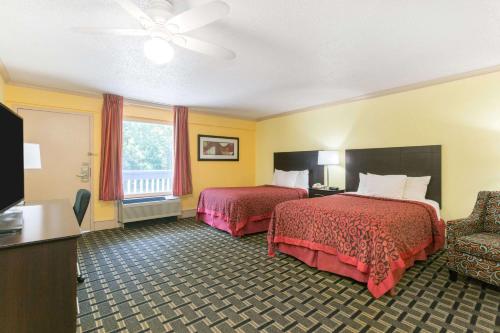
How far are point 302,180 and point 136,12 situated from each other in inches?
171

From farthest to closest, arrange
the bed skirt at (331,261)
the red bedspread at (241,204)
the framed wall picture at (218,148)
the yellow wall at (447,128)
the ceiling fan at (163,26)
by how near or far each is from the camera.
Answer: the framed wall picture at (218,148) → the red bedspread at (241,204) → the yellow wall at (447,128) → the bed skirt at (331,261) → the ceiling fan at (163,26)

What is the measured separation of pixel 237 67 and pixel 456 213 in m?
3.67

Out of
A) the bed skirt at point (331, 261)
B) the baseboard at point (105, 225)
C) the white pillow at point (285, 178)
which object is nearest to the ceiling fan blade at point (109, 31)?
the bed skirt at point (331, 261)

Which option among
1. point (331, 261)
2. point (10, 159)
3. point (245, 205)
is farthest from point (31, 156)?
point (331, 261)

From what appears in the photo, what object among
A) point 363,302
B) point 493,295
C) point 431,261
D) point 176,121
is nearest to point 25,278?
point 363,302

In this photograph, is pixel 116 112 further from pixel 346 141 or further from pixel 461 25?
pixel 461 25

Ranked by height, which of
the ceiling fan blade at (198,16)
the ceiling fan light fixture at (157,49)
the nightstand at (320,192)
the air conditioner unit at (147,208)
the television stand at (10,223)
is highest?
the ceiling fan blade at (198,16)

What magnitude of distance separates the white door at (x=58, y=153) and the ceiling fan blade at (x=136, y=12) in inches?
129

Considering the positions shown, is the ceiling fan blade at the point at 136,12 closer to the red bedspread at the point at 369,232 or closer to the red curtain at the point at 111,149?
the red bedspread at the point at 369,232

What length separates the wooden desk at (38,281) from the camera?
125 centimetres

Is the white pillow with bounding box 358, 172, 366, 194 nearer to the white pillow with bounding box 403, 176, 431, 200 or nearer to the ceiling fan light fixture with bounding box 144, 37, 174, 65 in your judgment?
the white pillow with bounding box 403, 176, 431, 200

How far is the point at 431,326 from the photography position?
187 cm

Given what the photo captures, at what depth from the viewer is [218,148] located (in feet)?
20.2

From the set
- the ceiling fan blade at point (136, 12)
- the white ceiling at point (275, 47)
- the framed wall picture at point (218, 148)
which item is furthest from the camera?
the framed wall picture at point (218, 148)
